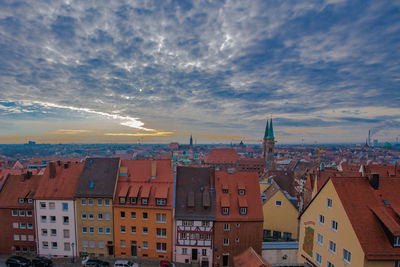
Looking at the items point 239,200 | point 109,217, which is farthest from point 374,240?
point 109,217

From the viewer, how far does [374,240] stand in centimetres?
1992

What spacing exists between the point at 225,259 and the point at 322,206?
17865 millimetres

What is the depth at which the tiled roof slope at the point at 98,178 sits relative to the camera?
120ft

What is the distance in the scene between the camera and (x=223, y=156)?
503ft

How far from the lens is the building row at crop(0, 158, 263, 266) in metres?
34.8

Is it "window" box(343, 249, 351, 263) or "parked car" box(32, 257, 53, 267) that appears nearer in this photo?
"window" box(343, 249, 351, 263)

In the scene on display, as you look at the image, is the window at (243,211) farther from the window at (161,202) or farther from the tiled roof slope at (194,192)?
the window at (161,202)

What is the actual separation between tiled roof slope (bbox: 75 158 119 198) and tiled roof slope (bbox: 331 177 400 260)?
32857mm

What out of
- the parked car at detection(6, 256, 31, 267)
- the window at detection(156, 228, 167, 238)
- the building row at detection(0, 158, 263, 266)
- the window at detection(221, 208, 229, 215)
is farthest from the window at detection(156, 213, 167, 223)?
the parked car at detection(6, 256, 31, 267)

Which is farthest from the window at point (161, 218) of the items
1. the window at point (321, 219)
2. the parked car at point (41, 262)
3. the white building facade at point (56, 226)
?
the window at point (321, 219)

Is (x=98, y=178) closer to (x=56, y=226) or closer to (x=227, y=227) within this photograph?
(x=56, y=226)

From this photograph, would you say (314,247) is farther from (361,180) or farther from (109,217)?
(109,217)

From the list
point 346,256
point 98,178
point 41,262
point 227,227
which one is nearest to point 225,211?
point 227,227

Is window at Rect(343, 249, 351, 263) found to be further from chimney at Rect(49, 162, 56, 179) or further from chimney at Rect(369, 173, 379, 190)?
chimney at Rect(49, 162, 56, 179)
